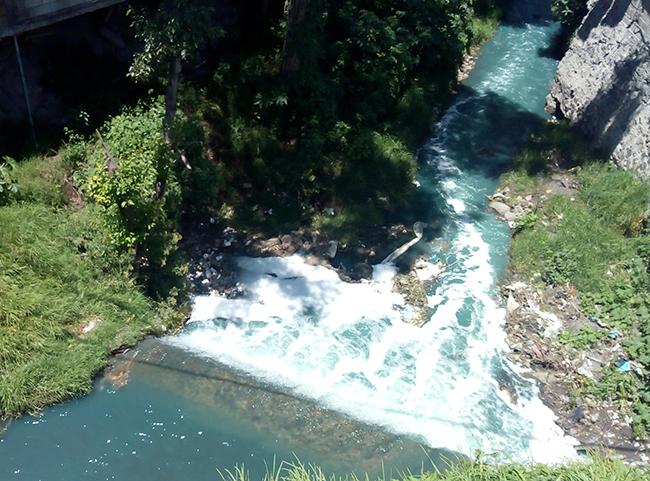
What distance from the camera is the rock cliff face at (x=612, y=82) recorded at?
1319 centimetres

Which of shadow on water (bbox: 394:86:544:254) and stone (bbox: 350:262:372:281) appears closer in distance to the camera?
stone (bbox: 350:262:372:281)

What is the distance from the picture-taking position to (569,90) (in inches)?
597

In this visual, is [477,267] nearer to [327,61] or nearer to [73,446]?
[327,61]

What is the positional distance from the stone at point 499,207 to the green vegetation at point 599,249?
0.52 meters

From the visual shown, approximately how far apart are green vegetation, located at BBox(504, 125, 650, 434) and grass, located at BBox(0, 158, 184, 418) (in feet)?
20.8

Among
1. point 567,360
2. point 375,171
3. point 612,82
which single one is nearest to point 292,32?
point 375,171

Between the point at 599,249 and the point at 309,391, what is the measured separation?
5690 mm

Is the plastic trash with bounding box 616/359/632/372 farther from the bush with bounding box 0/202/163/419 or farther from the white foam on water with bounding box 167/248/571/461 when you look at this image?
the bush with bounding box 0/202/163/419

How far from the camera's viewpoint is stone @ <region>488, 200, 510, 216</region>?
13023 millimetres

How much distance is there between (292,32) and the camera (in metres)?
13.1

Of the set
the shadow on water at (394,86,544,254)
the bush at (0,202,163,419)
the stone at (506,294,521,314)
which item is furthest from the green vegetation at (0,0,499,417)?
the stone at (506,294,521,314)

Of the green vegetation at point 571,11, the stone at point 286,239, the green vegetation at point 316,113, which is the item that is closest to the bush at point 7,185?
the green vegetation at point 316,113

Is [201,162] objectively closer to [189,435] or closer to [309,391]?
[309,391]

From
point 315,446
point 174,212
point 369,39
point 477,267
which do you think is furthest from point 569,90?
point 315,446
